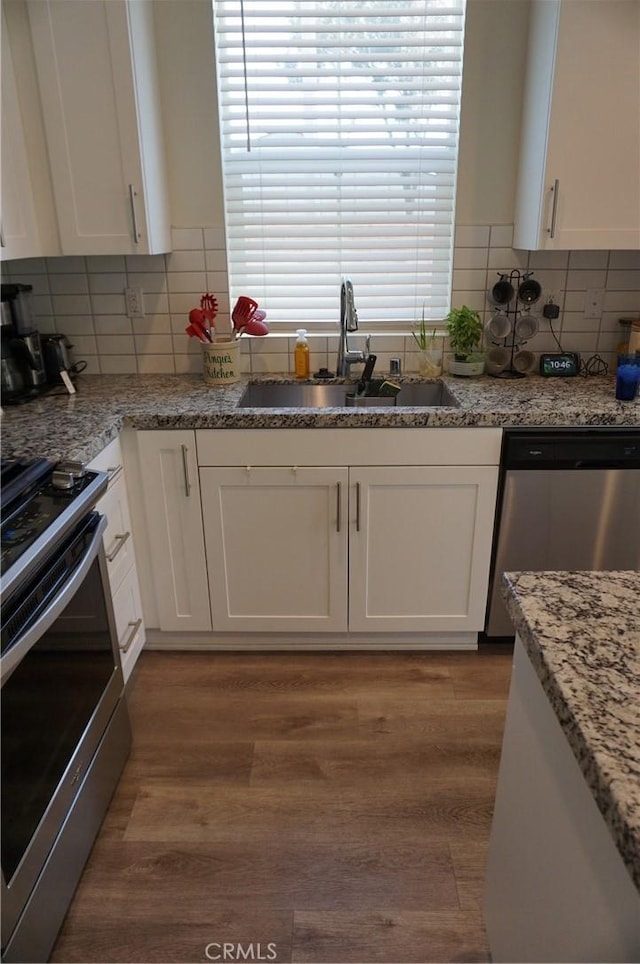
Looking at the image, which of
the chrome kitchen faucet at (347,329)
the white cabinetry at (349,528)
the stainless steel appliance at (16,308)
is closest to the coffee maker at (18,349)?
the stainless steel appliance at (16,308)

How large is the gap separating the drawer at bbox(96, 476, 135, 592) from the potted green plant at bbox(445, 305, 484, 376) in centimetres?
135

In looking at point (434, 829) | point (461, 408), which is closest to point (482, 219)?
point (461, 408)

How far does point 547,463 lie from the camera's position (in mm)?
2041

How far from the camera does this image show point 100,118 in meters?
2.02

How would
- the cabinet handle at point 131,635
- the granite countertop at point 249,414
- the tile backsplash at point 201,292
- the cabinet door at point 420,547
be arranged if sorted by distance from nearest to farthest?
the granite countertop at point 249,414 → the cabinet handle at point 131,635 → the cabinet door at point 420,547 → the tile backsplash at point 201,292

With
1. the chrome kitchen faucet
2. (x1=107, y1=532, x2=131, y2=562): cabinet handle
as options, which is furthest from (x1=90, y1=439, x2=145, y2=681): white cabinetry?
the chrome kitchen faucet

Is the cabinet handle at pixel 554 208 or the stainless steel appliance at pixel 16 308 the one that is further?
the stainless steel appliance at pixel 16 308

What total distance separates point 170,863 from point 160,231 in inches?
80.3

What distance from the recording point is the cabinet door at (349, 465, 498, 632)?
209 centimetres

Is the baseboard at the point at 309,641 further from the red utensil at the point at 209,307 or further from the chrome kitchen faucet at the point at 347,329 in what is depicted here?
the red utensil at the point at 209,307

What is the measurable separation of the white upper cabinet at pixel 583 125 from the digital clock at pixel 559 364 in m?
0.43

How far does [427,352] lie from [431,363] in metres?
0.05

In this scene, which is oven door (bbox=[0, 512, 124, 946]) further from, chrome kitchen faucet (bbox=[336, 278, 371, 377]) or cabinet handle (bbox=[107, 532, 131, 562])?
chrome kitchen faucet (bbox=[336, 278, 371, 377])

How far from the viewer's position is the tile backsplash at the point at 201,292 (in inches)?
96.9
